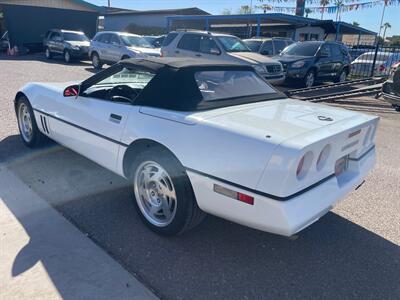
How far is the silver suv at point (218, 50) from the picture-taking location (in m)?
11.0

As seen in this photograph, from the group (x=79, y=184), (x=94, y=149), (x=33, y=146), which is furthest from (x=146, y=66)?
(x=33, y=146)

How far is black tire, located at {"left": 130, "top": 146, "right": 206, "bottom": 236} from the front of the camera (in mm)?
2764

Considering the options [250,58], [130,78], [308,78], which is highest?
[130,78]

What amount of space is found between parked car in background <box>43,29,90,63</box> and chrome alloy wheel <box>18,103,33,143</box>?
49.1 feet

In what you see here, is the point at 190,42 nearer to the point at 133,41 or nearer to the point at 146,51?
the point at 146,51

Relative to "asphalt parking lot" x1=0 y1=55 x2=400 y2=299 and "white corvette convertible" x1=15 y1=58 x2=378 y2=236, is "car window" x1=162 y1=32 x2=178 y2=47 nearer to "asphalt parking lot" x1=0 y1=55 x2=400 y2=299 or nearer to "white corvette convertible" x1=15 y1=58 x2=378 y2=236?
"white corvette convertible" x1=15 y1=58 x2=378 y2=236

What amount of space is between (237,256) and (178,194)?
0.68 m

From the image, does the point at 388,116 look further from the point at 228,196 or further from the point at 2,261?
the point at 2,261

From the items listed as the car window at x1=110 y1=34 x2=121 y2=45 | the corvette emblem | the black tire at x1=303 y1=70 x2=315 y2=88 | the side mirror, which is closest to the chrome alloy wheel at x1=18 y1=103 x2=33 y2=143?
the side mirror

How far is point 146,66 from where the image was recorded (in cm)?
336

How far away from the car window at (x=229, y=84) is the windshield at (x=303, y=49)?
32.0 feet

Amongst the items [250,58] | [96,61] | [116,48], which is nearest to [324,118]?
[250,58]

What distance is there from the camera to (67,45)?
1895 centimetres

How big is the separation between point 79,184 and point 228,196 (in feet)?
6.99
